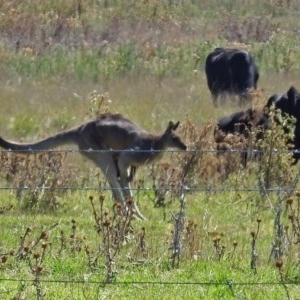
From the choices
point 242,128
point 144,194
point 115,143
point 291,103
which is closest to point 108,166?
point 115,143

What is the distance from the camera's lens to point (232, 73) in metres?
25.2

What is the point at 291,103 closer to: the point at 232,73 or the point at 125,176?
the point at 125,176

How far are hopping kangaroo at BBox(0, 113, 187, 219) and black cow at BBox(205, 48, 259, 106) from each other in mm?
11258

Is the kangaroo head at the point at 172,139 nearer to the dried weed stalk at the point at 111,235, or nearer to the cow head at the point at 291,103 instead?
the dried weed stalk at the point at 111,235

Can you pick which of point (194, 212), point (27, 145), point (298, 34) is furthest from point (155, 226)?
point (298, 34)

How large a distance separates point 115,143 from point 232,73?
41.1 ft

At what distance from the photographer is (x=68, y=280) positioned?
8.48 metres

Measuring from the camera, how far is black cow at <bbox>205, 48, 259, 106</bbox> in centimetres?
2462

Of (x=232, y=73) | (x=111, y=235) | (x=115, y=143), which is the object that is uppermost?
(x=232, y=73)

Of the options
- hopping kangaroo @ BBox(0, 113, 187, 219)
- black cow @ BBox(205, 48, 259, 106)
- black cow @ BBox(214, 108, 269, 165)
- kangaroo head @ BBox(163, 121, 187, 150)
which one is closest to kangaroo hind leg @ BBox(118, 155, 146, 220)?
hopping kangaroo @ BBox(0, 113, 187, 219)

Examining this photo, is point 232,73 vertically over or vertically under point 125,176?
over

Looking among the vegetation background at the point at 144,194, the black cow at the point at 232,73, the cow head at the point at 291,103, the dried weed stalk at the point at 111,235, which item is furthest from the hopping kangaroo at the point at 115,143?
the black cow at the point at 232,73

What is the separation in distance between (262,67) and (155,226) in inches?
725

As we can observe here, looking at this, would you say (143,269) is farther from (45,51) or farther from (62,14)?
(62,14)
